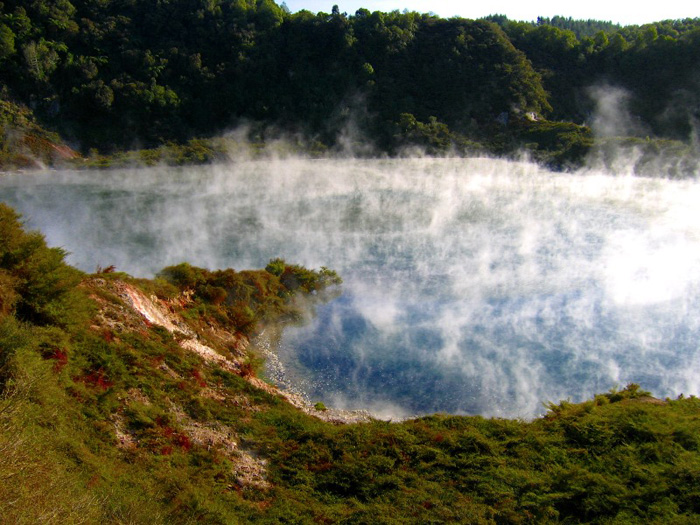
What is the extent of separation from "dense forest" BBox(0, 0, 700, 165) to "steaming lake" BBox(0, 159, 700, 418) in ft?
51.5

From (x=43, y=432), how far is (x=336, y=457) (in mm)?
6487

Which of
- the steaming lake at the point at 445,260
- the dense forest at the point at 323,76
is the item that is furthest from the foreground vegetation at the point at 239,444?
the dense forest at the point at 323,76

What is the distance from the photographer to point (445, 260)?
29703 mm

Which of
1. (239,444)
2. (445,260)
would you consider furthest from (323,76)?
(239,444)

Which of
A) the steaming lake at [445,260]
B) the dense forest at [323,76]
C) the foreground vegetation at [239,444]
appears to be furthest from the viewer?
the dense forest at [323,76]

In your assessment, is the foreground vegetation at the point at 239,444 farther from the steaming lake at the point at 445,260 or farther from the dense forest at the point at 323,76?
the dense forest at the point at 323,76

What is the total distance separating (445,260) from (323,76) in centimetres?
4860

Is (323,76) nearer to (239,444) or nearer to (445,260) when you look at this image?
(445,260)

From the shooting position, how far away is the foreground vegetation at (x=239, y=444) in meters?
10.9

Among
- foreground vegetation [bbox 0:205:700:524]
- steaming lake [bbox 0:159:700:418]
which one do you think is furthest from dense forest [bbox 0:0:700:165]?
foreground vegetation [bbox 0:205:700:524]

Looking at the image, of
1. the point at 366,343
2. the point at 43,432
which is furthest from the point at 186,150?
the point at 43,432

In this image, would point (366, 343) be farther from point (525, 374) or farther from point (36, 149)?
point (36, 149)

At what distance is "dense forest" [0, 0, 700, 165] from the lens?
64312 mm

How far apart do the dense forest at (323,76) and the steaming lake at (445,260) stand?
618 inches
